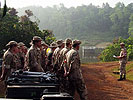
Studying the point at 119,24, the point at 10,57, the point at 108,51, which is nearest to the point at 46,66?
the point at 10,57

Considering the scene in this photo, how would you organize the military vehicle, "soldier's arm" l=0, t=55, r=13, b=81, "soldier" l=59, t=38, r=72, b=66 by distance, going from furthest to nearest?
"soldier" l=59, t=38, r=72, b=66 → "soldier's arm" l=0, t=55, r=13, b=81 → the military vehicle

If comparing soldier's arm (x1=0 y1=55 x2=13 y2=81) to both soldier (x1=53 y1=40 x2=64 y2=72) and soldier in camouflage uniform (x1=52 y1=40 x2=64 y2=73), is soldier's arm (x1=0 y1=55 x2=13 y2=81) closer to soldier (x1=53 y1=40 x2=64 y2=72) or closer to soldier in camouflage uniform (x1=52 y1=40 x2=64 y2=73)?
soldier in camouflage uniform (x1=52 y1=40 x2=64 y2=73)

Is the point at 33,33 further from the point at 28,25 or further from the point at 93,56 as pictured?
the point at 93,56

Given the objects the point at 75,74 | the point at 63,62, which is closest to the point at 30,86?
the point at 75,74

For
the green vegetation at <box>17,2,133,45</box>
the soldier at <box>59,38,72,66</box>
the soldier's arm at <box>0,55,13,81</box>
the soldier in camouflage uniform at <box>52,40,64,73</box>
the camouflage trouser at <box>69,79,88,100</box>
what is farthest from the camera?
the green vegetation at <box>17,2,133,45</box>

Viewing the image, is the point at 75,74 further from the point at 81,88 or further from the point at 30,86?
the point at 30,86

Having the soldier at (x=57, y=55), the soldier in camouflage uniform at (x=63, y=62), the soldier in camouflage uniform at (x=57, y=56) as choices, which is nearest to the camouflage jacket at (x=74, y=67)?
the soldier in camouflage uniform at (x=63, y=62)

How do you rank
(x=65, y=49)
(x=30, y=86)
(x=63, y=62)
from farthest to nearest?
1. (x=65, y=49)
2. (x=63, y=62)
3. (x=30, y=86)

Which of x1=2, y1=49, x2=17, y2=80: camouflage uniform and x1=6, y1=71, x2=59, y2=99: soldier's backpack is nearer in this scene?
x1=6, y1=71, x2=59, y2=99: soldier's backpack

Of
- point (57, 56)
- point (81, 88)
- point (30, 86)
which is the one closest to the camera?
point (30, 86)

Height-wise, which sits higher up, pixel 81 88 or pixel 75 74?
pixel 75 74

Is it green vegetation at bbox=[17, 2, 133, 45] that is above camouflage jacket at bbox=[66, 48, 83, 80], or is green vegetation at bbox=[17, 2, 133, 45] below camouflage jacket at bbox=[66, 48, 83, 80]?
above

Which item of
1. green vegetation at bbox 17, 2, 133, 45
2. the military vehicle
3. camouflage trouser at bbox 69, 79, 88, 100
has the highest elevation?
green vegetation at bbox 17, 2, 133, 45

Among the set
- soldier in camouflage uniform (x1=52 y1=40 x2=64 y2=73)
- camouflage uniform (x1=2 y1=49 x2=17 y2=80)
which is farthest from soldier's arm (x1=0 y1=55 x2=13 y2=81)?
soldier in camouflage uniform (x1=52 y1=40 x2=64 y2=73)
